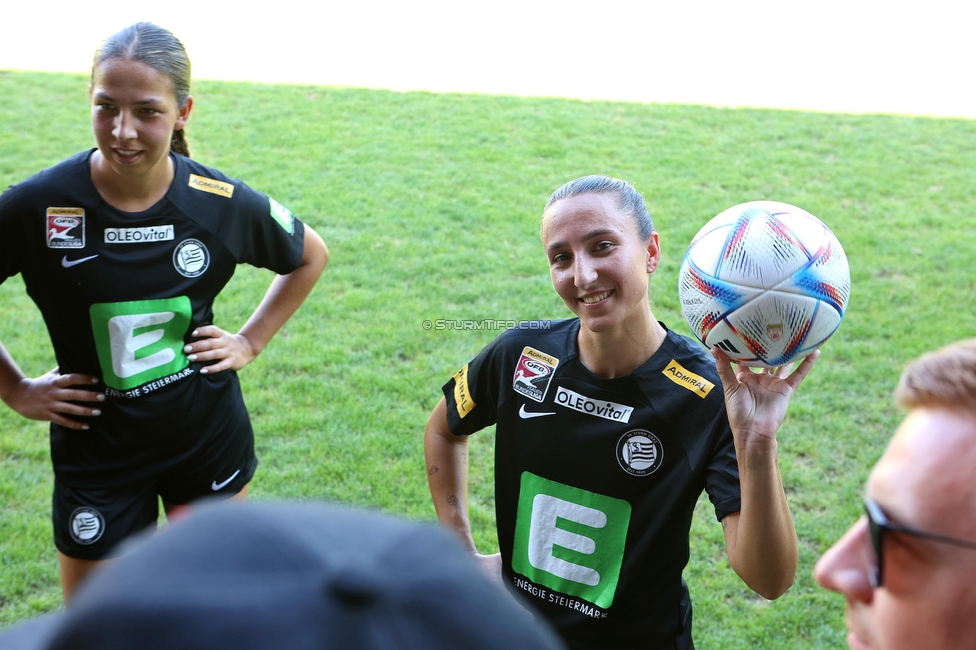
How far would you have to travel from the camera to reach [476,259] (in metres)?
8.28

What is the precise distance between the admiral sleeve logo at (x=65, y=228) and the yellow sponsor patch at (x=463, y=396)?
148cm

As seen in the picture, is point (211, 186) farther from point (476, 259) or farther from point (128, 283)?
point (476, 259)

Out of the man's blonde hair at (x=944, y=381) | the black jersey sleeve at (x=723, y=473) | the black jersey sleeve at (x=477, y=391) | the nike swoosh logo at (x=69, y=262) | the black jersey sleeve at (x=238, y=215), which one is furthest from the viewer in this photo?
the black jersey sleeve at (x=238, y=215)

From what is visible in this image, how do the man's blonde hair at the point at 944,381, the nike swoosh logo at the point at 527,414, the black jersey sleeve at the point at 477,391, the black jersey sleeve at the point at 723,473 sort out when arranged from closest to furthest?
the man's blonde hair at the point at 944,381
the black jersey sleeve at the point at 723,473
the nike swoosh logo at the point at 527,414
the black jersey sleeve at the point at 477,391

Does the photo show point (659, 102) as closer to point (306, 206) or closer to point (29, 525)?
point (306, 206)

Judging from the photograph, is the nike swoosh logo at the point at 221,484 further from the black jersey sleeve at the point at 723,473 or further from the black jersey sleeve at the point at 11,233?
the black jersey sleeve at the point at 723,473

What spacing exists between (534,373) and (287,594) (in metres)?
2.03

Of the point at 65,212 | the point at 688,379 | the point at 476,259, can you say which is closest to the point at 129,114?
the point at 65,212

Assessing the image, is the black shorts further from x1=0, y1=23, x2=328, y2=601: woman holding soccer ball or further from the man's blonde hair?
the man's blonde hair

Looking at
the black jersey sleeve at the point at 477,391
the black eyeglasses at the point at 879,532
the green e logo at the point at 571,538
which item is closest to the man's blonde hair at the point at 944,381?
the black eyeglasses at the point at 879,532

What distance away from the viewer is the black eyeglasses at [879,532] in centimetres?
129

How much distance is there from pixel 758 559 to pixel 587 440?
2.06 feet

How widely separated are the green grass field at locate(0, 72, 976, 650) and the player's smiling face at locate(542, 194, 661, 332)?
2326 millimetres

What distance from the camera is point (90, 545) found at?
10.2 ft
